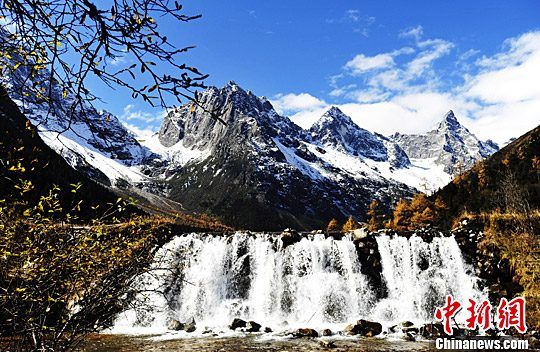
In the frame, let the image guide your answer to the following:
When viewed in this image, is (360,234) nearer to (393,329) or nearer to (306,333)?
(393,329)

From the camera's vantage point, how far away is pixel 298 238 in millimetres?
34219

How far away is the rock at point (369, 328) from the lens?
24.6 meters

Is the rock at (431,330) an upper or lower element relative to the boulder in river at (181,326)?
upper

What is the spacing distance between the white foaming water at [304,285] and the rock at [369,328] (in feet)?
8.15

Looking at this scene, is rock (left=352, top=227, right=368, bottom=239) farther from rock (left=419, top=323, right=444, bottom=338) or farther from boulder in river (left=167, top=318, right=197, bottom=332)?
boulder in river (left=167, top=318, right=197, bottom=332)

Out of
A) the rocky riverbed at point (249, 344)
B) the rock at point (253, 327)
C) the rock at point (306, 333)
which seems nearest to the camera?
the rocky riverbed at point (249, 344)

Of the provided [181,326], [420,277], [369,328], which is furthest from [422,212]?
[181,326]

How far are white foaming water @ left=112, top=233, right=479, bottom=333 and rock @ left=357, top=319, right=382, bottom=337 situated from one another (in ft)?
8.15

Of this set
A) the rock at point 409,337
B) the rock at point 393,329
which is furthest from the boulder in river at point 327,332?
the rock at point 409,337

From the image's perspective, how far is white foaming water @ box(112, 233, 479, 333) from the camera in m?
28.8

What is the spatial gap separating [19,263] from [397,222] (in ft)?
261

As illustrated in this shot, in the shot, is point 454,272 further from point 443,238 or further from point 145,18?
point 145,18

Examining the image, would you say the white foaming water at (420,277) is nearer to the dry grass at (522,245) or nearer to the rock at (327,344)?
the dry grass at (522,245)

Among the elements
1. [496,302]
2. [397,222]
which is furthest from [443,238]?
[397,222]
